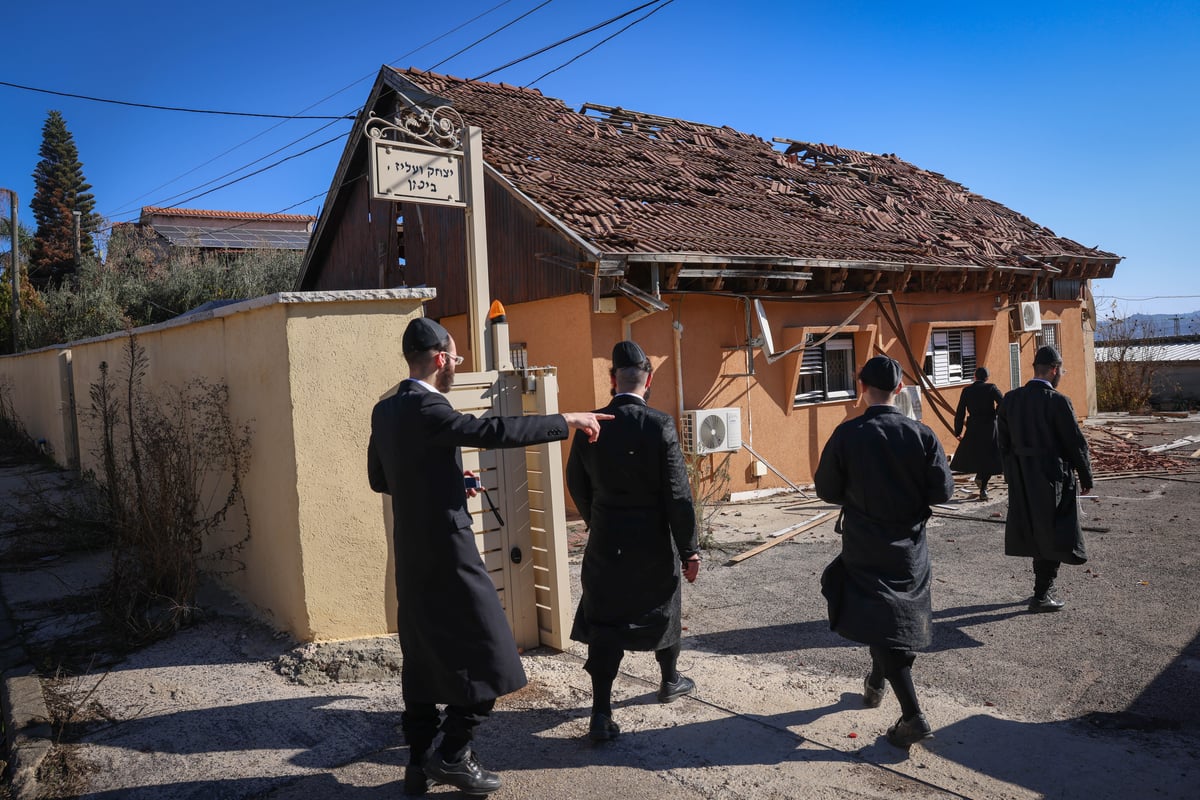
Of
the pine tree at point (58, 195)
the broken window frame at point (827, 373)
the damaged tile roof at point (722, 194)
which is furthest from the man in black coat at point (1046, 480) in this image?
the pine tree at point (58, 195)

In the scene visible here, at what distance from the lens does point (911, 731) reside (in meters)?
3.94

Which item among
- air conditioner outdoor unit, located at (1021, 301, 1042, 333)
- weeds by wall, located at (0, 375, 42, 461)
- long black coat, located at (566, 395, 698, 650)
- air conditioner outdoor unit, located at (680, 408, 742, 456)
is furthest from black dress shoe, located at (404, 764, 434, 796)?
air conditioner outdoor unit, located at (1021, 301, 1042, 333)

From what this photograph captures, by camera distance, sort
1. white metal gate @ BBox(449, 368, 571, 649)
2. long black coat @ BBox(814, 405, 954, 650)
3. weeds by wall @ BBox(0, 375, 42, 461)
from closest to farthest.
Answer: long black coat @ BBox(814, 405, 954, 650), white metal gate @ BBox(449, 368, 571, 649), weeds by wall @ BBox(0, 375, 42, 461)

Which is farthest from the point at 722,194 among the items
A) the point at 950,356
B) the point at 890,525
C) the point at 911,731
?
the point at 911,731

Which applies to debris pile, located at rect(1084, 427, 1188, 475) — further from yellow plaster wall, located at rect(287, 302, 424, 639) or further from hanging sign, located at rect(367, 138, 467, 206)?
yellow plaster wall, located at rect(287, 302, 424, 639)

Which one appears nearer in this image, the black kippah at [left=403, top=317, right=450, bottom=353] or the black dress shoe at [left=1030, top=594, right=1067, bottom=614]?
the black kippah at [left=403, top=317, right=450, bottom=353]

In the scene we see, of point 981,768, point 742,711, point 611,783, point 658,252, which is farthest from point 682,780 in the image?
point 658,252

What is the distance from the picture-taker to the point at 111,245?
2606cm

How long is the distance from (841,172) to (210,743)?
16.6 meters

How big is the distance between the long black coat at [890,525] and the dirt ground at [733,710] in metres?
0.57

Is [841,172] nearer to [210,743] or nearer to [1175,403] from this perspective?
[1175,403]

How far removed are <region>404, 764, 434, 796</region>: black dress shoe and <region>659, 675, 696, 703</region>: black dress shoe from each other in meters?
1.45

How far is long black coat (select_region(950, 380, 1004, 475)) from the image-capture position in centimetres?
1081

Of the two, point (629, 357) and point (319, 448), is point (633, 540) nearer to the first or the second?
point (629, 357)
